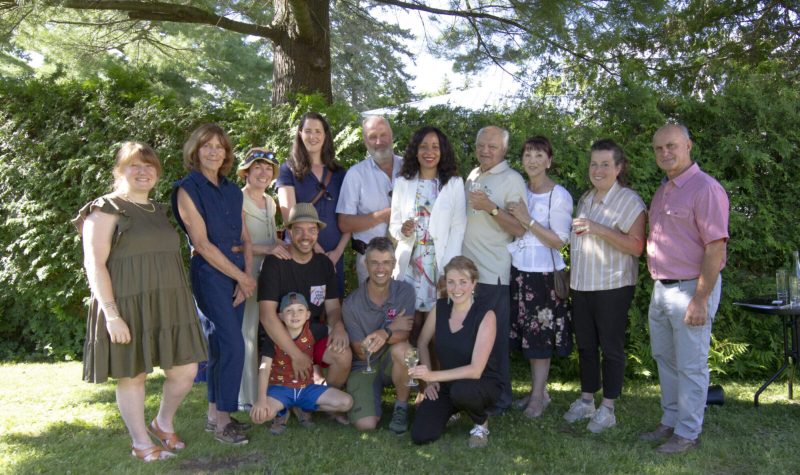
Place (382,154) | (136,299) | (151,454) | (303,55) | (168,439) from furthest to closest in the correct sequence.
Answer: (303,55), (382,154), (168,439), (151,454), (136,299)

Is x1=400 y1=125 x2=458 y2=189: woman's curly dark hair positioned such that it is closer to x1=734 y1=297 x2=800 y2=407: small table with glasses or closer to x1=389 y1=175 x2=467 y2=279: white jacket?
x1=389 y1=175 x2=467 y2=279: white jacket

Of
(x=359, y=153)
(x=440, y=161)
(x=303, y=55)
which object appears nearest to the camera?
(x=440, y=161)

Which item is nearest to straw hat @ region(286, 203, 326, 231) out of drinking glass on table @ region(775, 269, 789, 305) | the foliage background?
the foliage background

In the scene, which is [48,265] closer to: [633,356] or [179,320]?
[179,320]

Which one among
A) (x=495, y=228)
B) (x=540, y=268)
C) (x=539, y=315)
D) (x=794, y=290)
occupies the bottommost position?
(x=539, y=315)

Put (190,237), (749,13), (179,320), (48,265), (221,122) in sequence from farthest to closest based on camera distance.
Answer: (749,13), (48,265), (221,122), (190,237), (179,320)

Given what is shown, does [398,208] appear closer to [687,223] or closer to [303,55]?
[687,223]

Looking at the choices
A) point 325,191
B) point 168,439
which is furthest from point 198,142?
point 168,439

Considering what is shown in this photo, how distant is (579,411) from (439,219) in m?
1.55

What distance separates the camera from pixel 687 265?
359 cm

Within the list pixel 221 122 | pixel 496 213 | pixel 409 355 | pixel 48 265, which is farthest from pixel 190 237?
pixel 48 265

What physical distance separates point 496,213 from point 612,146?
81 cm

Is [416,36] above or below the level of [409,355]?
above

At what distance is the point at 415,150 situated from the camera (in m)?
4.14
